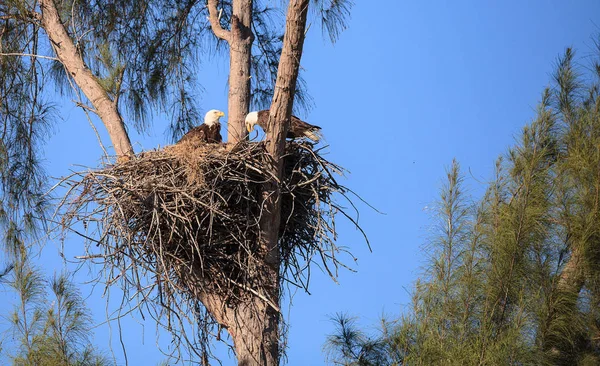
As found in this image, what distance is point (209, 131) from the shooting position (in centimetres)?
471

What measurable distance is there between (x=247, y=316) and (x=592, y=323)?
2132 millimetres

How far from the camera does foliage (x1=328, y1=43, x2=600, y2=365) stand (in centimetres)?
480

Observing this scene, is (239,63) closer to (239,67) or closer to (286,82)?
(239,67)

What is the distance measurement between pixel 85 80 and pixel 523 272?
2.82 m

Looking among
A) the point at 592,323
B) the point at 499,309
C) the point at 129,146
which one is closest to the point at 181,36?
the point at 129,146

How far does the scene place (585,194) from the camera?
16.8 ft

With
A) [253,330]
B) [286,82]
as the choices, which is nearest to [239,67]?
[286,82]

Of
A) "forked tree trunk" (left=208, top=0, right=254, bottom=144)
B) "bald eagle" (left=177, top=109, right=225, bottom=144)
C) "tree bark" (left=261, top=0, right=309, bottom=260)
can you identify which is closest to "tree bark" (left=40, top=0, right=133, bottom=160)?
"bald eagle" (left=177, top=109, right=225, bottom=144)

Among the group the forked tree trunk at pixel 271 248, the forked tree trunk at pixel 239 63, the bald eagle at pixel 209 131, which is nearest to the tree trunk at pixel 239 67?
the forked tree trunk at pixel 239 63

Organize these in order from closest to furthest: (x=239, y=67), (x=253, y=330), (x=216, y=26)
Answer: (x=253, y=330), (x=239, y=67), (x=216, y=26)

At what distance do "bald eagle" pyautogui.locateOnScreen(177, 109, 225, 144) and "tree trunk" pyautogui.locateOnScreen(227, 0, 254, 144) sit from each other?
0.48 feet

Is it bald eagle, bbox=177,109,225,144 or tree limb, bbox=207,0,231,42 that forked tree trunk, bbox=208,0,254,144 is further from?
bald eagle, bbox=177,109,225,144

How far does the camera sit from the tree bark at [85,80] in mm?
4551

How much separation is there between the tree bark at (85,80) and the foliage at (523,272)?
1.77 m
